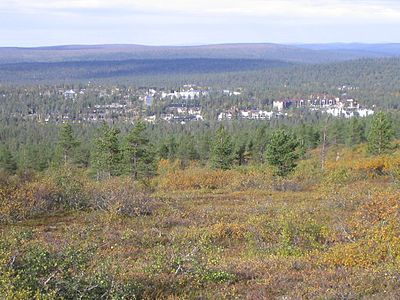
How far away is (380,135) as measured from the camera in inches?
1537

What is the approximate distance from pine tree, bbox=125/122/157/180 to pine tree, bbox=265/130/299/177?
27.4ft

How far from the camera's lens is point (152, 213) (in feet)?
53.8

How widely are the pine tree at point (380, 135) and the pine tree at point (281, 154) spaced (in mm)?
11649

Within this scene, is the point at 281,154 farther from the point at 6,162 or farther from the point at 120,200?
the point at 6,162

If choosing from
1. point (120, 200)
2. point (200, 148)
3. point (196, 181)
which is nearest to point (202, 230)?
point (120, 200)

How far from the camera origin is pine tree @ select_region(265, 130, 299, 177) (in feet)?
98.5

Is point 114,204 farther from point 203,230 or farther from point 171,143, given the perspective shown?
point 171,143

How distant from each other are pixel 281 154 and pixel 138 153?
979 cm

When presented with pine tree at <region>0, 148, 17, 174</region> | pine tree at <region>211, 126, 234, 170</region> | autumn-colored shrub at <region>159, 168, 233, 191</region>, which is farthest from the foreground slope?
pine tree at <region>0, 148, 17, 174</region>

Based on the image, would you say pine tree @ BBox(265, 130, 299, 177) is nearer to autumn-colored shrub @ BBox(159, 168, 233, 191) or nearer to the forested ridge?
the forested ridge

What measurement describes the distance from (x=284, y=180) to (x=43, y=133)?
83089 mm

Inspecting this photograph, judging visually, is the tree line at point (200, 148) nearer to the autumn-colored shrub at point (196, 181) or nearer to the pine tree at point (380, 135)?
the pine tree at point (380, 135)

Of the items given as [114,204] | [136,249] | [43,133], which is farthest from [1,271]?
[43,133]

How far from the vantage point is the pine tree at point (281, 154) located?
3002cm
